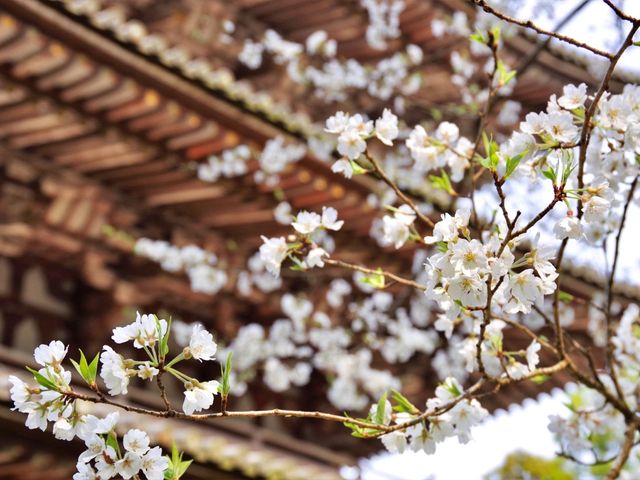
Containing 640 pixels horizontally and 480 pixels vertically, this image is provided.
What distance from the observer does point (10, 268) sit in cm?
629

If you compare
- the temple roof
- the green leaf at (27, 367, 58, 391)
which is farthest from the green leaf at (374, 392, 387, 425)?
the temple roof

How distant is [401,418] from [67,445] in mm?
3365

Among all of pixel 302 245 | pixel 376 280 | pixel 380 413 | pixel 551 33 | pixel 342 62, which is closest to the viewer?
pixel 551 33

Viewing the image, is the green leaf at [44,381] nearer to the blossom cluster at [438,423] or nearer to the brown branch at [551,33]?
the blossom cluster at [438,423]

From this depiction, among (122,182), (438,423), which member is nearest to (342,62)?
(122,182)

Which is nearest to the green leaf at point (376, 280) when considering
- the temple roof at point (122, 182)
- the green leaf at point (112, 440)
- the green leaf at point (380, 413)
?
the green leaf at point (380, 413)

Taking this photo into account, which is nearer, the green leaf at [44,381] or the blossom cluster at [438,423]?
the green leaf at [44,381]

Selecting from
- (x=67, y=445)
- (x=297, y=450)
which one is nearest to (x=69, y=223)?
(x=67, y=445)

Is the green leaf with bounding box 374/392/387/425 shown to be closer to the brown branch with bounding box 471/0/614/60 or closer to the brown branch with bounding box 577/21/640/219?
the brown branch with bounding box 577/21/640/219

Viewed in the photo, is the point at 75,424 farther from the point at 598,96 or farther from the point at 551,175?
the point at 598,96

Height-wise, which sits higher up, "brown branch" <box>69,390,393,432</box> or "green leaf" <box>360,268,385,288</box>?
"brown branch" <box>69,390,393,432</box>

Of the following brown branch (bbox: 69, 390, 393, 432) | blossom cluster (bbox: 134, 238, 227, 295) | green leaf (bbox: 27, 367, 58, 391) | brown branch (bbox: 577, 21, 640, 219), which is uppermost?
brown branch (bbox: 577, 21, 640, 219)

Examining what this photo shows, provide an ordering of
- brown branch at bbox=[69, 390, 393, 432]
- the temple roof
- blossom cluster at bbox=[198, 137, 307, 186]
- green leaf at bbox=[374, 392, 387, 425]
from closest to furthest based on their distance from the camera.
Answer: brown branch at bbox=[69, 390, 393, 432], green leaf at bbox=[374, 392, 387, 425], the temple roof, blossom cluster at bbox=[198, 137, 307, 186]

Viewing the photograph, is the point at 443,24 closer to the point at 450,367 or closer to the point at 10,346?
the point at 450,367
